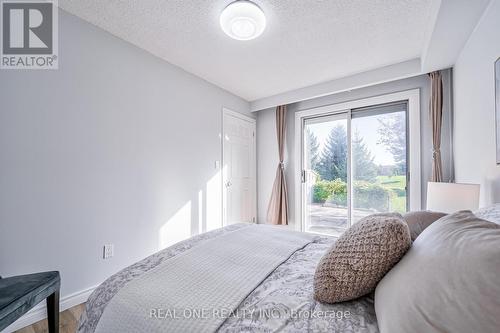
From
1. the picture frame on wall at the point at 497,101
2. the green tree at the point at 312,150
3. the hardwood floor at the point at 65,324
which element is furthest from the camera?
the green tree at the point at 312,150

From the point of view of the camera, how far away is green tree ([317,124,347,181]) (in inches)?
129

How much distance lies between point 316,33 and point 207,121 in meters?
1.77

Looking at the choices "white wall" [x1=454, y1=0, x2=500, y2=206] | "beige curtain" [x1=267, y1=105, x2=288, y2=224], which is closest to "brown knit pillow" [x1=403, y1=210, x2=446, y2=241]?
"white wall" [x1=454, y1=0, x2=500, y2=206]

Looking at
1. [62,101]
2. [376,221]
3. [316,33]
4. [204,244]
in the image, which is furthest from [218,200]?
[376,221]

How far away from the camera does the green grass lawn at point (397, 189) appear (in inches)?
111

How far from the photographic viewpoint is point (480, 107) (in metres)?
1.68

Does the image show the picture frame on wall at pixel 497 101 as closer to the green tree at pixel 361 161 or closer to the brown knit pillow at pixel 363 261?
the brown knit pillow at pixel 363 261

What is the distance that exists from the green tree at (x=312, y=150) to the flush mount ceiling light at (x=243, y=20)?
6.98ft

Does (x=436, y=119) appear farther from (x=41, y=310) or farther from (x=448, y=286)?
(x=41, y=310)

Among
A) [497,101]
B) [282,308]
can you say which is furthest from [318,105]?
[282,308]

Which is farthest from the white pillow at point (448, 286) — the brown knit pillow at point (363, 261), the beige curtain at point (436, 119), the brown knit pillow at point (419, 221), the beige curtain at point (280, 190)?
the beige curtain at point (280, 190)

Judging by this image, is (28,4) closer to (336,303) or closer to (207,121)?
(207,121)

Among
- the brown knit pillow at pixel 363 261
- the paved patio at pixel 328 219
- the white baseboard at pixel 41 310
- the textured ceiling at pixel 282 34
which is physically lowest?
the white baseboard at pixel 41 310

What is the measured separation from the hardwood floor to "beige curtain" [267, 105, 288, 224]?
106 inches
